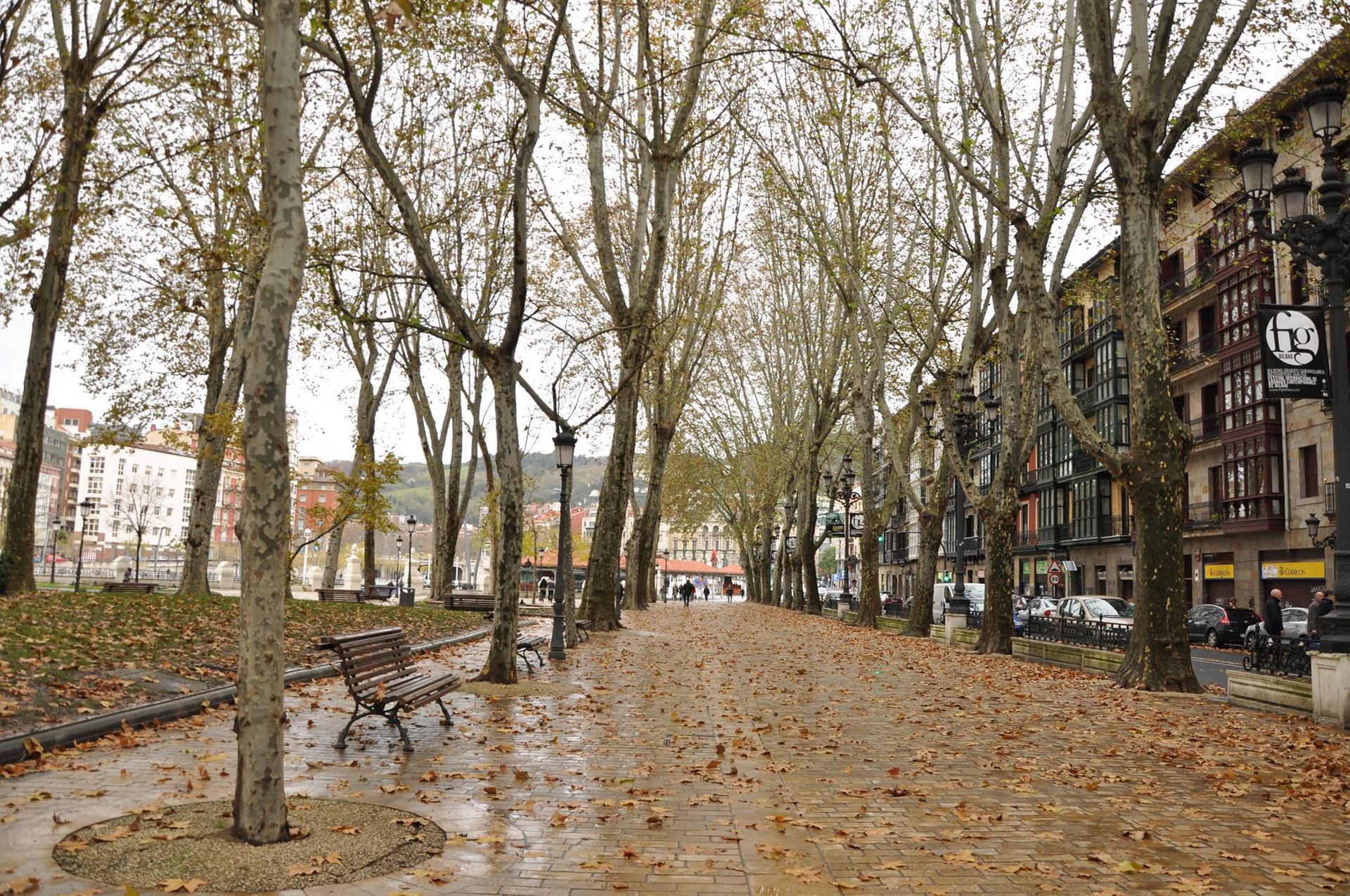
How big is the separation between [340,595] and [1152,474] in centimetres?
2689

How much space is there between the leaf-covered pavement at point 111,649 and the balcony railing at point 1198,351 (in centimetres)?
3302

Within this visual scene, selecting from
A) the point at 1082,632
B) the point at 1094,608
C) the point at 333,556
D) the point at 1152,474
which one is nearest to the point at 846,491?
the point at 1094,608

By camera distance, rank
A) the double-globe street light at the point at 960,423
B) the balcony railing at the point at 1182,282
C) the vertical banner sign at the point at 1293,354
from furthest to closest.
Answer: the balcony railing at the point at 1182,282 < the double-globe street light at the point at 960,423 < the vertical banner sign at the point at 1293,354

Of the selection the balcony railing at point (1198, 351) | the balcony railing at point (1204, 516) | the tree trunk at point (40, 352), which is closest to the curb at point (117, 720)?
the tree trunk at point (40, 352)

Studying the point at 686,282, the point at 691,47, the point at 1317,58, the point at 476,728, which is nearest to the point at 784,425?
the point at 686,282

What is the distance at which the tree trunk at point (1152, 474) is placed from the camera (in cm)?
1308

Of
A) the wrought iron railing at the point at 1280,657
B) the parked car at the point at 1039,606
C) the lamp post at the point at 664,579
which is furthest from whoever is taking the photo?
the lamp post at the point at 664,579

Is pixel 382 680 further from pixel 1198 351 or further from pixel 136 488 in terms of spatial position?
pixel 136 488

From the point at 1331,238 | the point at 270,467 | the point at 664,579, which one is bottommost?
the point at 664,579

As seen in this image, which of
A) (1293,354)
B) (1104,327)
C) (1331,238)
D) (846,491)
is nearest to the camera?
(1331,238)

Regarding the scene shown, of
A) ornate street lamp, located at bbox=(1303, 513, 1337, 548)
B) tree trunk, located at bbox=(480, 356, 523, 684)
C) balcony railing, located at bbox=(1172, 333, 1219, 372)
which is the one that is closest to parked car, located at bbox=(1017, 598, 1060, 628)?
ornate street lamp, located at bbox=(1303, 513, 1337, 548)

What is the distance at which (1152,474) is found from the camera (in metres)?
13.1

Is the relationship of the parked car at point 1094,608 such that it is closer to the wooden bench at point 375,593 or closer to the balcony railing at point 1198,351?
the balcony railing at point 1198,351

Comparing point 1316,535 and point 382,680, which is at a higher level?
point 1316,535
